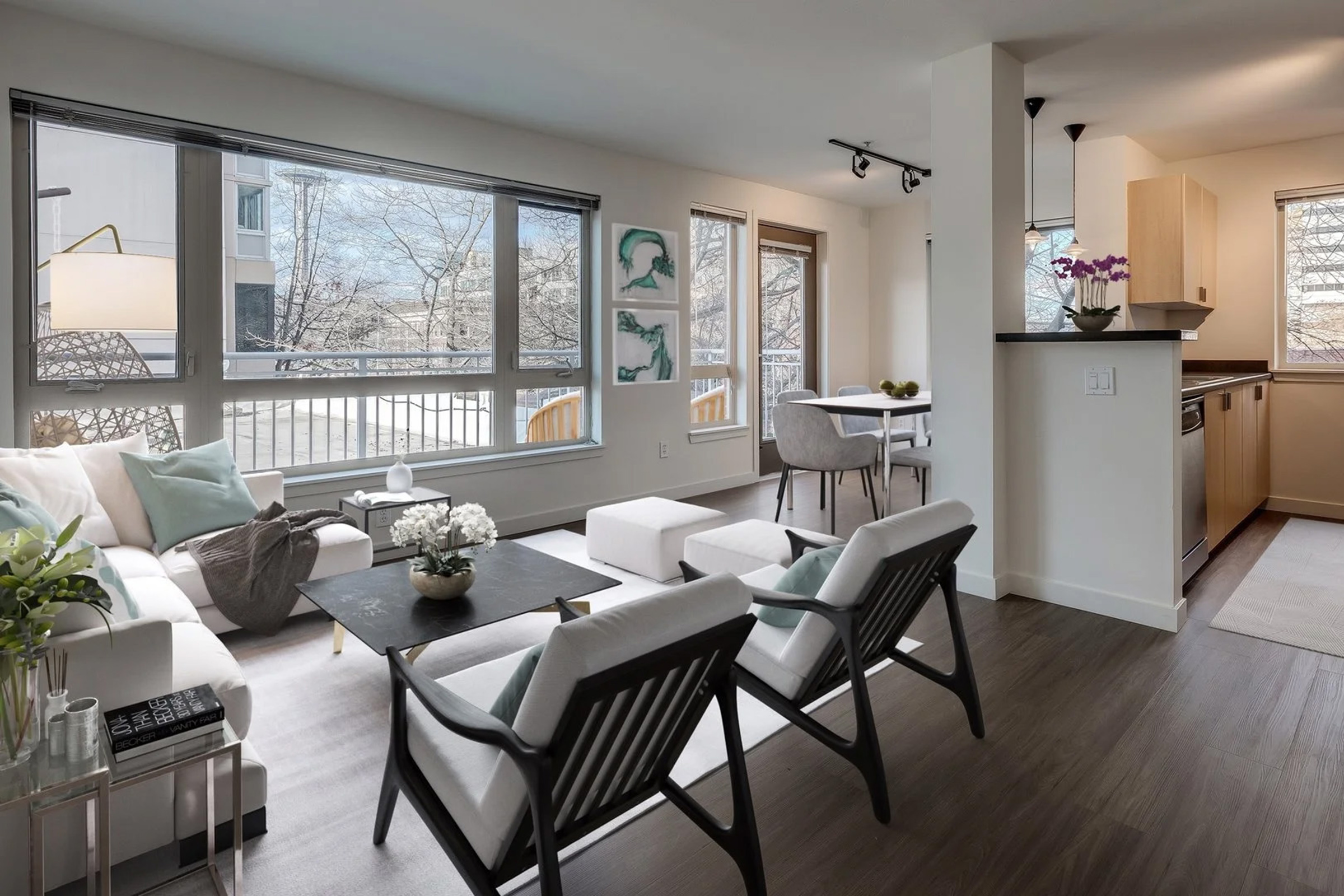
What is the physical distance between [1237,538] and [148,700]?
5531 mm

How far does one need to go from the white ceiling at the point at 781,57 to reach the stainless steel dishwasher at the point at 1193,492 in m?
1.71

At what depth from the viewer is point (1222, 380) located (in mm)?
4297

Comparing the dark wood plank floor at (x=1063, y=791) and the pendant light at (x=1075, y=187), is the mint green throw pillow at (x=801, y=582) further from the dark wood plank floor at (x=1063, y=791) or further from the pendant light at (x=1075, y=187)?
the pendant light at (x=1075, y=187)

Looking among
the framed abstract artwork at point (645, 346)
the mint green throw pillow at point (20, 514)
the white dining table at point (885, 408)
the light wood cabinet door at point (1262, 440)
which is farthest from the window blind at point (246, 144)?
the light wood cabinet door at point (1262, 440)

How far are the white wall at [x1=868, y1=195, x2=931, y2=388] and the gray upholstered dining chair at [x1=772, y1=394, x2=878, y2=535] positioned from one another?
287cm

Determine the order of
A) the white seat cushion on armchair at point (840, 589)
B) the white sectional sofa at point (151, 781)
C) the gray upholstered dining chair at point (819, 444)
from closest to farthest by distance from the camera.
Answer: the white sectional sofa at point (151, 781)
the white seat cushion on armchair at point (840, 589)
the gray upholstered dining chair at point (819, 444)

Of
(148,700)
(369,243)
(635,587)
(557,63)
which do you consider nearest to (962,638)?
(635,587)

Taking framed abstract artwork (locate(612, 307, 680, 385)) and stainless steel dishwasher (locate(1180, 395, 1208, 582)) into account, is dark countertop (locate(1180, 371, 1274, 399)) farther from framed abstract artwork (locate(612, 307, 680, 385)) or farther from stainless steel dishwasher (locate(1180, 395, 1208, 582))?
framed abstract artwork (locate(612, 307, 680, 385))

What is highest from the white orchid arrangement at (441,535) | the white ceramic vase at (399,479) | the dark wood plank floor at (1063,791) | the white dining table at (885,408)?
the white dining table at (885,408)

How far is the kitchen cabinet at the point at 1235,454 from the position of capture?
4.12 m

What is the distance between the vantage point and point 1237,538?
15.4 ft

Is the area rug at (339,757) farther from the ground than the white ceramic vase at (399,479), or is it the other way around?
the white ceramic vase at (399,479)

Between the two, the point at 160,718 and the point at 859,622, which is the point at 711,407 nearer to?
the point at 859,622

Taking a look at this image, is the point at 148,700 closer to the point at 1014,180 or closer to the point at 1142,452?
the point at 1142,452
